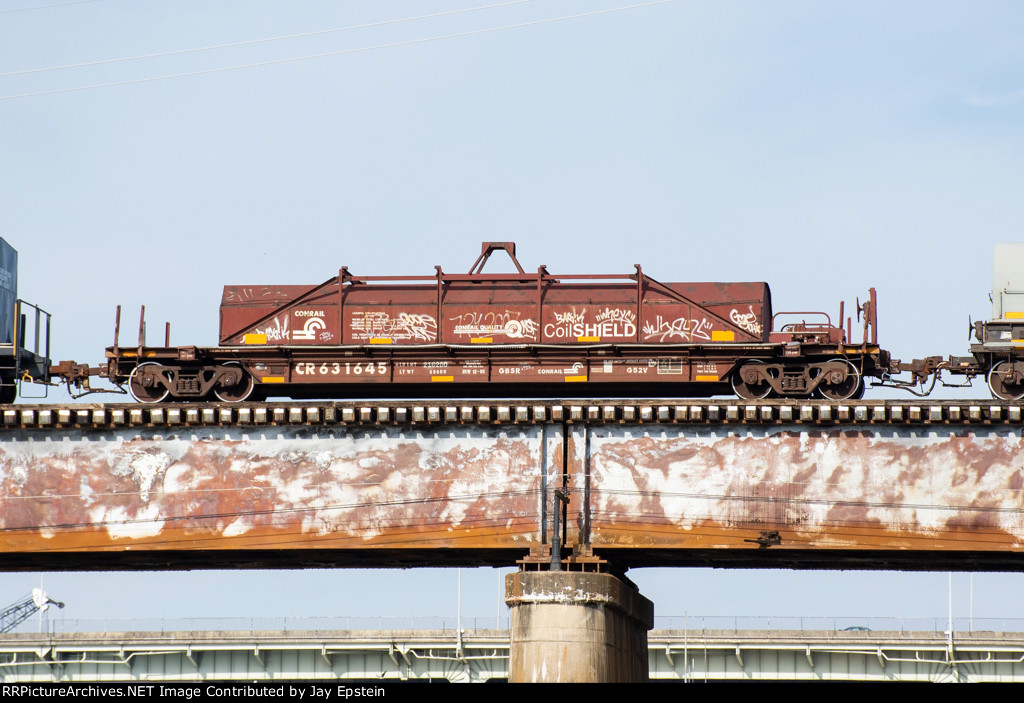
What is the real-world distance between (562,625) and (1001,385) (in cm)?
1123

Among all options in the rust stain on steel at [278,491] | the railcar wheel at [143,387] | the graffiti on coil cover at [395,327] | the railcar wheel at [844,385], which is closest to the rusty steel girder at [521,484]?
the rust stain on steel at [278,491]

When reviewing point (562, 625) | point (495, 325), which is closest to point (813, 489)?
point (562, 625)

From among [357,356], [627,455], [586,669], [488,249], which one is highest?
[488,249]

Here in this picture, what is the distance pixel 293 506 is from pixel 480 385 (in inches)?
269

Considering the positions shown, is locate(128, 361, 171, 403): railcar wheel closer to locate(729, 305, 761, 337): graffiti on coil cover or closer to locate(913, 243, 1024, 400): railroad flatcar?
locate(729, 305, 761, 337): graffiti on coil cover

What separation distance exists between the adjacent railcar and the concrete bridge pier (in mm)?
7661

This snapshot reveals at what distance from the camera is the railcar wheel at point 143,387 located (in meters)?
30.0

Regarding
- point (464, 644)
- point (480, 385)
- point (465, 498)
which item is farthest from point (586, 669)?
point (464, 644)

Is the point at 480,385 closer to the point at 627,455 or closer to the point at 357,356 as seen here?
the point at 357,356

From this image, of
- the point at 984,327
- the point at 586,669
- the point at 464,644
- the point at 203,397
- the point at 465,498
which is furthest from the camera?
the point at 464,644

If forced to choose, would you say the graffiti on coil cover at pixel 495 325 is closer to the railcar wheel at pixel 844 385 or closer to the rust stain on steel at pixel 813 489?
the rust stain on steel at pixel 813 489

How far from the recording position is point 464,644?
1706 inches

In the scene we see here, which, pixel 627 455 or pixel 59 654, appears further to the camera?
pixel 59 654

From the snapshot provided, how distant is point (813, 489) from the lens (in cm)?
2416
